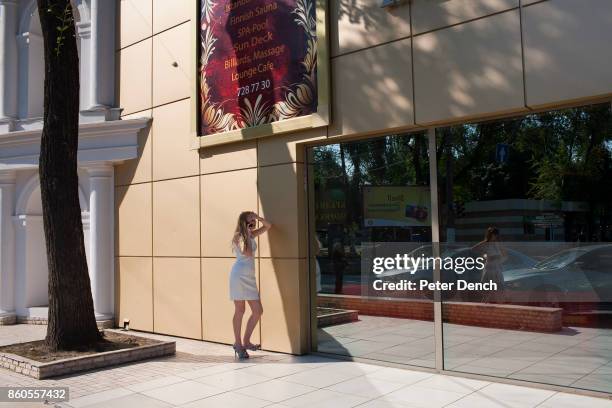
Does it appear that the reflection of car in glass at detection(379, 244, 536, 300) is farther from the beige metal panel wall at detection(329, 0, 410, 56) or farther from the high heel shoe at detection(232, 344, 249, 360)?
the beige metal panel wall at detection(329, 0, 410, 56)

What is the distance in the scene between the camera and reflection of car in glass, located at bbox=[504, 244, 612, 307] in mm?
5504

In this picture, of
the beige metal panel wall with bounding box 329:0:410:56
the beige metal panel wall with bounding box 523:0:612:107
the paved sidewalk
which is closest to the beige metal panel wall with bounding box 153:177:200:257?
the paved sidewalk

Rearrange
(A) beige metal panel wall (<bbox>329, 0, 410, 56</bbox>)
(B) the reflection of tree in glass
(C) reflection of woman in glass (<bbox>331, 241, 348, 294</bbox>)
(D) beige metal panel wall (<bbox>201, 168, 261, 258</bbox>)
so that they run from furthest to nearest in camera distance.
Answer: (D) beige metal panel wall (<bbox>201, 168, 261, 258</bbox>), (C) reflection of woman in glass (<bbox>331, 241, 348, 294</bbox>), (A) beige metal panel wall (<bbox>329, 0, 410, 56</bbox>), (B) the reflection of tree in glass

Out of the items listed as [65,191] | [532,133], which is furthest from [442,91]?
[65,191]

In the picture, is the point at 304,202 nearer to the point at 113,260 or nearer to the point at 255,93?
the point at 255,93

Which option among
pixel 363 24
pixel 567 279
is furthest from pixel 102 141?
pixel 567 279

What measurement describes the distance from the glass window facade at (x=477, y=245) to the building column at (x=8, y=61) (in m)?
7.58

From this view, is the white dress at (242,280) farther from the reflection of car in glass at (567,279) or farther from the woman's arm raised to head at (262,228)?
the reflection of car in glass at (567,279)

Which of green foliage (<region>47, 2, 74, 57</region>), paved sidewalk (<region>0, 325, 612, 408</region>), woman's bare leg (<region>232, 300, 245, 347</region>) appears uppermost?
green foliage (<region>47, 2, 74, 57</region>)

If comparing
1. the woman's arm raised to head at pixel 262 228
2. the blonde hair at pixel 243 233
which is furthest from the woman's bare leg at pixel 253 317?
the woman's arm raised to head at pixel 262 228

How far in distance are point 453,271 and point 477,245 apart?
42 cm

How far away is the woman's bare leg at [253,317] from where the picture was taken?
7504 mm

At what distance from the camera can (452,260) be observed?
647cm

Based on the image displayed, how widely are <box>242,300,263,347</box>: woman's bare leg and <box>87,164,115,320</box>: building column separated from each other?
12.8ft
